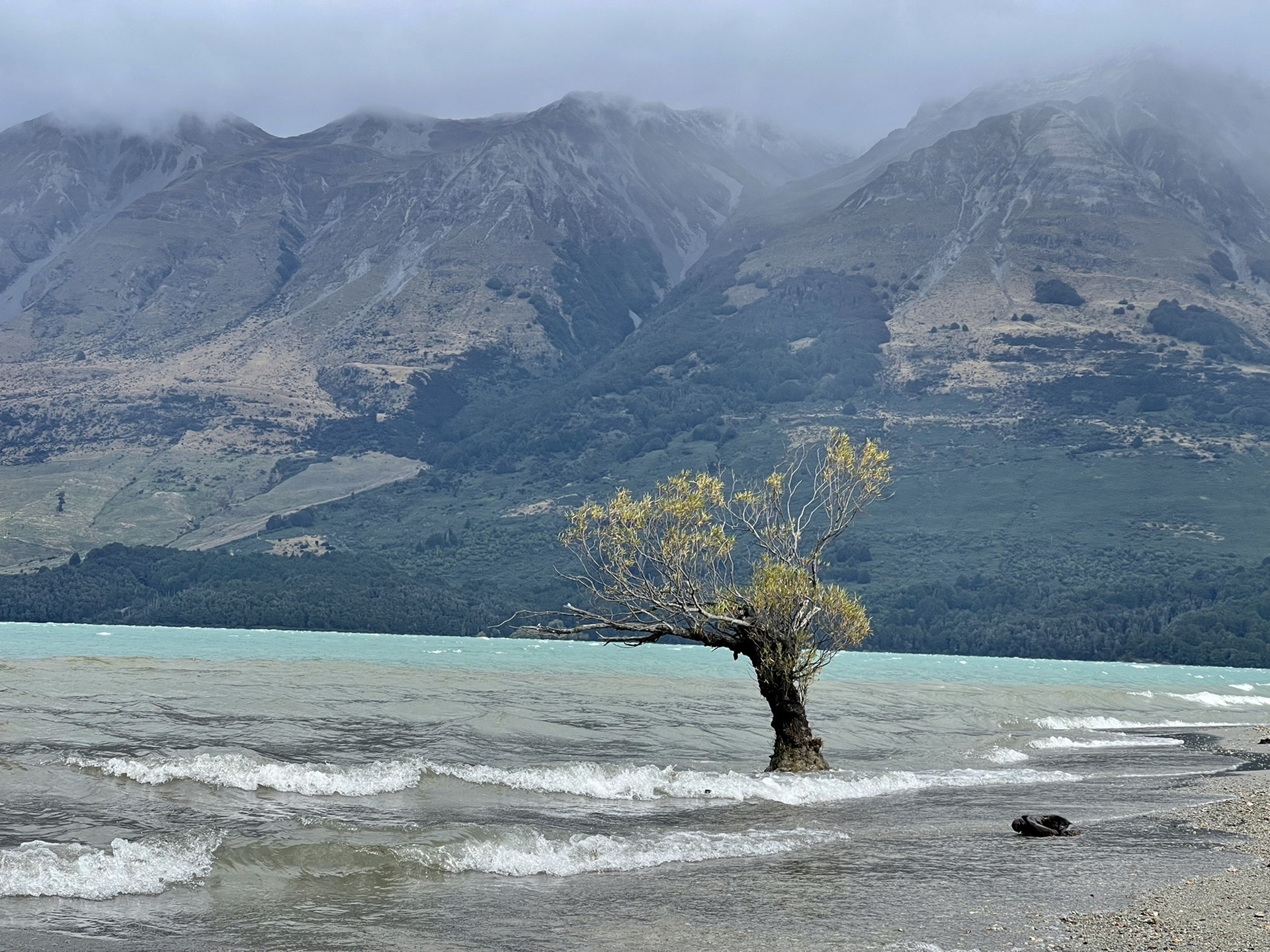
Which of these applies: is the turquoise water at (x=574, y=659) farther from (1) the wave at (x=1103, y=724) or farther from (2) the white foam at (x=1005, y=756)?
(2) the white foam at (x=1005, y=756)

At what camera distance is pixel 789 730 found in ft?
103

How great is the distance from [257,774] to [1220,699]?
7098 centimetres

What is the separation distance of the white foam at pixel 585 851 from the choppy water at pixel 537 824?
Result: 62mm

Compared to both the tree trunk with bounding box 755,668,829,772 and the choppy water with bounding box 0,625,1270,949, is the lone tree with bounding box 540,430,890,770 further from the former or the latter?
the choppy water with bounding box 0,625,1270,949

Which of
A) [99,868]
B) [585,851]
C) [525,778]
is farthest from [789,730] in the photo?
[99,868]

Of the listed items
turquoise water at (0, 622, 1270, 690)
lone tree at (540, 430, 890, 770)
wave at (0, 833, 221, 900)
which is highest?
lone tree at (540, 430, 890, 770)

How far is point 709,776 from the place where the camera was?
28.1 meters

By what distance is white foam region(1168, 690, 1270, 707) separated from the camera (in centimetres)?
7500

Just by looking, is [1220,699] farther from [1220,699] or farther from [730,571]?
[730,571]

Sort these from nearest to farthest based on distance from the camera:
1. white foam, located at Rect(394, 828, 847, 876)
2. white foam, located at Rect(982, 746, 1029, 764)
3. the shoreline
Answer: the shoreline < white foam, located at Rect(394, 828, 847, 876) < white foam, located at Rect(982, 746, 1029, 764)

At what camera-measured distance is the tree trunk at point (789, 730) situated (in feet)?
102

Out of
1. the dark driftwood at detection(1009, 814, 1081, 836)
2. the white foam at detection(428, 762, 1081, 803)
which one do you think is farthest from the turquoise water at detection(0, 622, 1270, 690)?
the dark driftwood at detection(1009, 814, 1081, 836)

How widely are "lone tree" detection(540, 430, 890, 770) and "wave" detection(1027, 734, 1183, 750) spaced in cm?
1524

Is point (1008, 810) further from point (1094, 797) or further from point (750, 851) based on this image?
point (750, 851)
